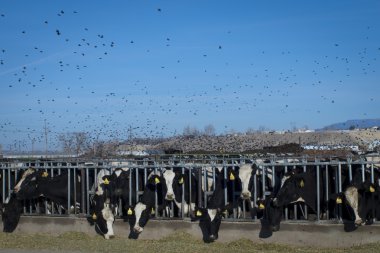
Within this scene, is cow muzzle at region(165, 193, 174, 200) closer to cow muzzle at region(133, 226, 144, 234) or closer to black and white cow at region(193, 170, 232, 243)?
black and white cow at region(193, 170, 232, 243)

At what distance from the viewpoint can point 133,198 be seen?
1526 cm

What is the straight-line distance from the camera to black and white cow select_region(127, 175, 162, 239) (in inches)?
551

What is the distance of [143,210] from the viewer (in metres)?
14.1

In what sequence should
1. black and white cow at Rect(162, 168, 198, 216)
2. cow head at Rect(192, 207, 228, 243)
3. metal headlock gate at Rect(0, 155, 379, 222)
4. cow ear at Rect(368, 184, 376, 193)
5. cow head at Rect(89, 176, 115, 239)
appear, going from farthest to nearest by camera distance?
black and white cow at Rect(162, 168, 198, 216) → cow head at Rect(89, 176, 115, 239) → metal headlock gate at Rect(0, 155, 379, 222) → cow head at Rect(192, 207, 228, 243) → cow ear at Rect(368, 184, 376, 193)

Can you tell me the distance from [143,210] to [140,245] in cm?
117

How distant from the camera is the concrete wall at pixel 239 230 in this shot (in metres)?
12.5

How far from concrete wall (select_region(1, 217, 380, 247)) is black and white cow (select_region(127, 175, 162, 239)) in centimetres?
18

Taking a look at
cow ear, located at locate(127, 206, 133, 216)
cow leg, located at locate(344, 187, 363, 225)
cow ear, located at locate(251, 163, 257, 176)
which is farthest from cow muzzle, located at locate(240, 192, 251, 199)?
cow ear, located at locate(127, 206, 133, 216)

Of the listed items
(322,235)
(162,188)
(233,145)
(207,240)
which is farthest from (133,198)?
(233,145)

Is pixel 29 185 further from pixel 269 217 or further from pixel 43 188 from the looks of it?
pixel 269 217

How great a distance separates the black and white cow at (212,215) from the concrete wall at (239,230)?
0.15 metres

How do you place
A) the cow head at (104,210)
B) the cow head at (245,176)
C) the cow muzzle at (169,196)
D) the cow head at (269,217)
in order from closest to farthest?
the cow head at (269,217) < the cow head at (245,176) < the cow head at (104,210) < the cow muzzle at (169,196)

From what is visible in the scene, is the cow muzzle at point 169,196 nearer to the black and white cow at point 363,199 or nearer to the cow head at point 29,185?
the cow head at point 29,185

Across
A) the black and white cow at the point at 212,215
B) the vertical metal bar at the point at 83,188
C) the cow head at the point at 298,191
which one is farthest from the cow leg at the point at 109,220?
the cow head at the point at 298,191
